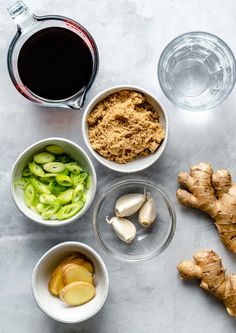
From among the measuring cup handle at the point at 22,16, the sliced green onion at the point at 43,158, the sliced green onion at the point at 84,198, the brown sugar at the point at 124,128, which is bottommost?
the sliced green onion at the point at 84,198

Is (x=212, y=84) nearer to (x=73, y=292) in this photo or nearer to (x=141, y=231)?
(x=141, y=231)

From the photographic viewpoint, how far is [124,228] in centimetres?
135

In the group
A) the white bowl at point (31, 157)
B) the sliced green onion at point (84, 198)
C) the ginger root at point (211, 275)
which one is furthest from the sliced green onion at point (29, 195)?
the ginger root at point (211, 275)

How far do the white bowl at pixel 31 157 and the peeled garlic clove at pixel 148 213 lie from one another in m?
0.13

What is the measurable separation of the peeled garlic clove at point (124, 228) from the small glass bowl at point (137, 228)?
0.02m

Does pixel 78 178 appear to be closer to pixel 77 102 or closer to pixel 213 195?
pixel 77 102

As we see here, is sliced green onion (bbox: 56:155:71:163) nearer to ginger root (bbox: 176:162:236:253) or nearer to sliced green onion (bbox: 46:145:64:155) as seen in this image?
sliced green onion (bbox: 46:145:64:155)

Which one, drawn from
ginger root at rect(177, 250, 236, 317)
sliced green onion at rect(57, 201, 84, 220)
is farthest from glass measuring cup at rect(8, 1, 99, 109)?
ginger root at rect(177, 250, 236, 317)

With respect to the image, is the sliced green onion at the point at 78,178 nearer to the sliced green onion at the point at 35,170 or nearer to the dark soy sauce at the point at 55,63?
the sliced green onion at the point at 35,170

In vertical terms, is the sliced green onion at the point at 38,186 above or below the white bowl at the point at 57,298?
above

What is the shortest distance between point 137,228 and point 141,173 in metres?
0.13

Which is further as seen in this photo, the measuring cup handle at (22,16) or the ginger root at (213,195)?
the ginger root at (213,195)

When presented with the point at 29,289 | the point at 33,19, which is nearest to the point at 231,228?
the point at 29,289

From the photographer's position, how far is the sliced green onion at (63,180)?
1.32m
